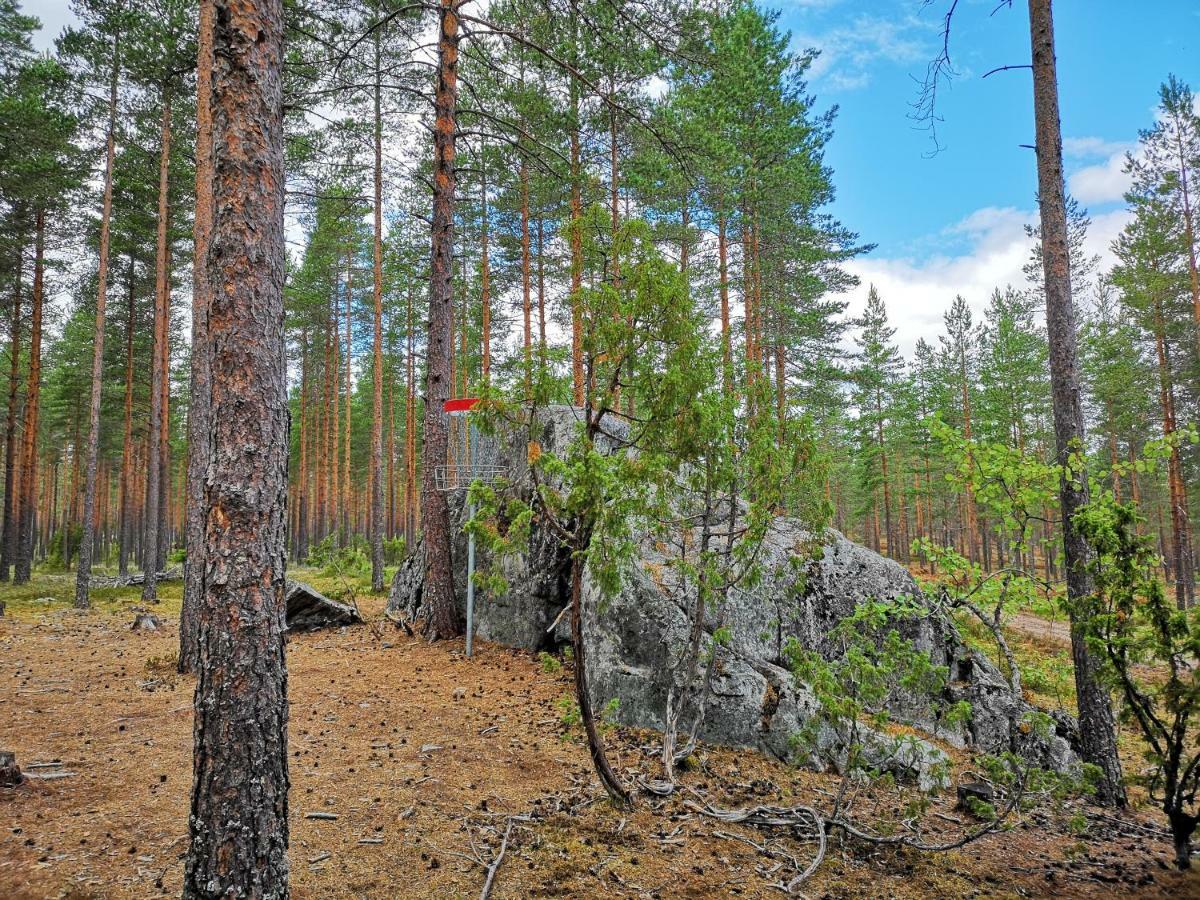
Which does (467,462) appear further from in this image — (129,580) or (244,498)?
(129,580)

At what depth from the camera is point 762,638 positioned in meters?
5.98

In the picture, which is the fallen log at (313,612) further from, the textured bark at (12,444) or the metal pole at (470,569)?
the textured bark at (12,444)

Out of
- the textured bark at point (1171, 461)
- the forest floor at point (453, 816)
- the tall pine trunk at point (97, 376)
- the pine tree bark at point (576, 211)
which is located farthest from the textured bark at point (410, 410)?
the textured bark at point (1171, 461)

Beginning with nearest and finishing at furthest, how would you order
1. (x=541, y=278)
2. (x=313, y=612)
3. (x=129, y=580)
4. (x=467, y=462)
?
1. (x=467, y=462)
2. (x=313, y=612)
3. (x=129, y=580)
4. (x=541, y=278)

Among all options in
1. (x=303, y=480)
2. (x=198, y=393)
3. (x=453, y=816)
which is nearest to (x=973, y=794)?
(x=453, y=816)

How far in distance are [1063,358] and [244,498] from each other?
712 cm

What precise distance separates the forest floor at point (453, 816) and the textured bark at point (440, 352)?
6.26 feet

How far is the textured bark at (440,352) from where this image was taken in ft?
26.9

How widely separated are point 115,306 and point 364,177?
12.2 m

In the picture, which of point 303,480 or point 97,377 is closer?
point 97,377

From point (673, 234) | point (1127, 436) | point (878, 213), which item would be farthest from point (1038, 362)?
point (673, 234)

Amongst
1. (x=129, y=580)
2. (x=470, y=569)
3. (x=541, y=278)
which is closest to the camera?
(x=470, y=569)

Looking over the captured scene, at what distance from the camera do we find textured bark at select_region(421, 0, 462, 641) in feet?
26.9

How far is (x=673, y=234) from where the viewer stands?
49.5 ft
